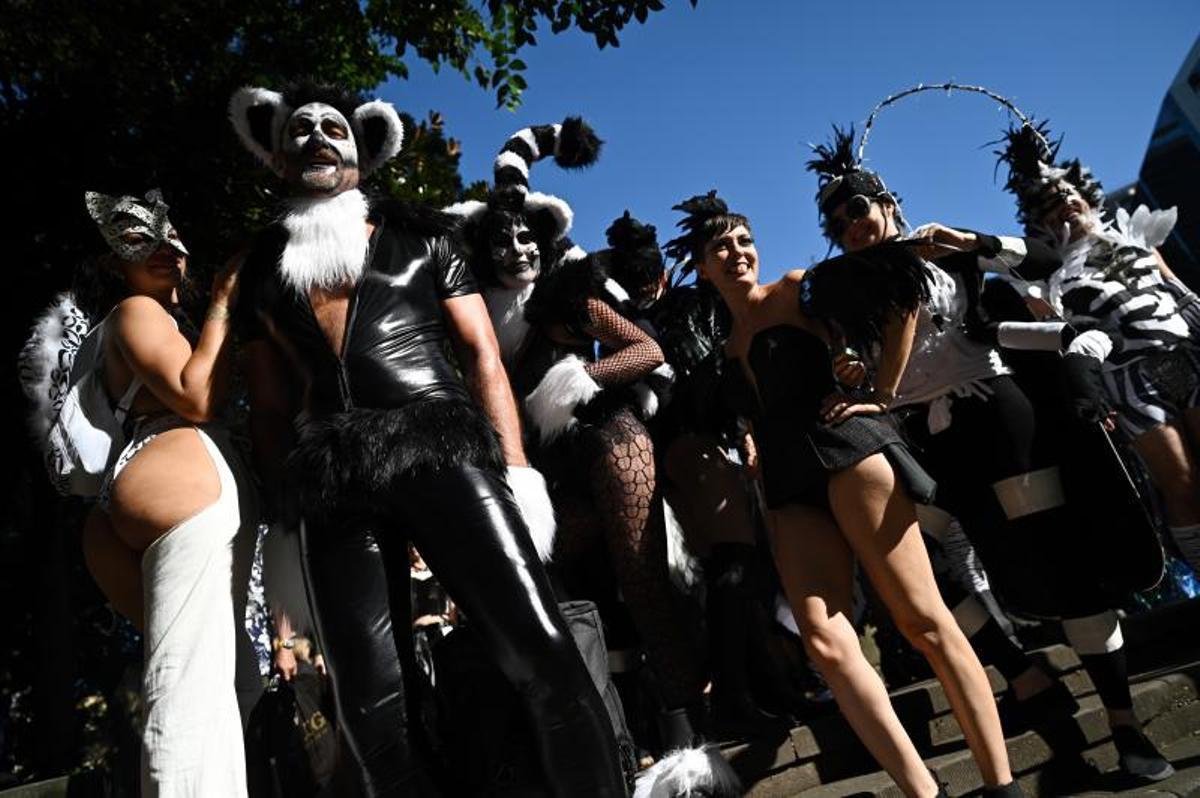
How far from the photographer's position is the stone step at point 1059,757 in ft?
10.5

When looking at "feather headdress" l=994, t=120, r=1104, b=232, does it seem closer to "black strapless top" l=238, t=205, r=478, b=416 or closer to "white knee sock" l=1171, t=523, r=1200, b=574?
"white knee sock" l=1171, t=523, r=1200, b=574

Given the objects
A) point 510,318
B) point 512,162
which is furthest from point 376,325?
point 512,162

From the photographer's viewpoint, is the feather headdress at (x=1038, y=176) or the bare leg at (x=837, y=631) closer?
the bare leg at (x=837, y=631)

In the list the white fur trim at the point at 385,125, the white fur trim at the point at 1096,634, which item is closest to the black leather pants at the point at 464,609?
the white fur trim at the point at 385,125

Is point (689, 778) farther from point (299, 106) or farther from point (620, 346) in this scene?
point (299, 106)

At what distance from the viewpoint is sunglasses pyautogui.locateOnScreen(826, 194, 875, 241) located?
3607 mm

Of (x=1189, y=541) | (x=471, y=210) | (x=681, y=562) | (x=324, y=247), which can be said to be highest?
(x=471, y=210)

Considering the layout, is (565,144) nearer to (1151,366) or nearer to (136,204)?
(136,204)

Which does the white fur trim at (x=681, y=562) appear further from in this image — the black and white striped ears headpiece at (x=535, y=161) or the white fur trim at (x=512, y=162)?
the white fur trim at (x=512, y=162)

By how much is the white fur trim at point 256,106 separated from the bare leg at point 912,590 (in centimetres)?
211

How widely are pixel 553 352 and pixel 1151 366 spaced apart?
304 centimetres

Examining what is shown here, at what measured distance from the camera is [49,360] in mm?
2871

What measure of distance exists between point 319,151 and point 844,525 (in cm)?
202

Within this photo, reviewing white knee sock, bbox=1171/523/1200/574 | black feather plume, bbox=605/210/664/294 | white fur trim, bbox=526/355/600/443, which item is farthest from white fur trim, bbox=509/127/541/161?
white knee sock, bbox=1171/523/1200/574
